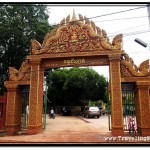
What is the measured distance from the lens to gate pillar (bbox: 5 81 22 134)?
39.0 feet

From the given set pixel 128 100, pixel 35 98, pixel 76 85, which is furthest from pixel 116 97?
pixel 76 85

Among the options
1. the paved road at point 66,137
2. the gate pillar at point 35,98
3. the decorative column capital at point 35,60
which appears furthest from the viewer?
the decorative column capital at point 35,60

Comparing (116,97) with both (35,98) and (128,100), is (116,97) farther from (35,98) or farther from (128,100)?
(35,98)

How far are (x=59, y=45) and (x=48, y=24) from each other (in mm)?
8295

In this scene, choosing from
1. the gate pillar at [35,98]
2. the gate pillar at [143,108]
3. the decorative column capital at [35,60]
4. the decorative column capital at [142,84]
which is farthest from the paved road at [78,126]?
the decorative column capital at [35,60]

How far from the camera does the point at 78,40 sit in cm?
1190

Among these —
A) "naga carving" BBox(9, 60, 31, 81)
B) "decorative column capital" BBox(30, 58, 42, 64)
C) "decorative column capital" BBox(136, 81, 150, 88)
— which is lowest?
"decorative column capital" BBox(136, 81, 150, 88)

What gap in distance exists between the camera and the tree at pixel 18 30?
17.4 m

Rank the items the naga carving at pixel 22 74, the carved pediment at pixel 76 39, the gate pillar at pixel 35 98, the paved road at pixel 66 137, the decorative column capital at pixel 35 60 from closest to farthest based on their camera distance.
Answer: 1. the paved road at pixel 66 137
2. the gate pillar at pixel 35 98
3. the carved pediment at pixel 76 39
4. the decorative column capital at pixel 35 60
5. the naga carving at pixel 22 74

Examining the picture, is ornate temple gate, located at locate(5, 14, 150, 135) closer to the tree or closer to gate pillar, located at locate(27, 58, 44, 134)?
gate pillar, located at locate(27, 58, 44, 134)

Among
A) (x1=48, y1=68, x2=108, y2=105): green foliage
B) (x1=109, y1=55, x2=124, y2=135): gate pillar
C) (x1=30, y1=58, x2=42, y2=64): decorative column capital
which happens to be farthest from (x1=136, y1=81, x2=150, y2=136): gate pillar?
(x1=48, y1=68, x2=108, y2=105): green foliage

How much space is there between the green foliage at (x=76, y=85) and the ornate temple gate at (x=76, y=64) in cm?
1669

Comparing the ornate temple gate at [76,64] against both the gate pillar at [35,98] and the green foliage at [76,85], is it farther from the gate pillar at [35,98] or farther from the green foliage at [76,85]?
the green foliage at [76,85]

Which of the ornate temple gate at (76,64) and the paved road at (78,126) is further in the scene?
the paved road at (78,126)
